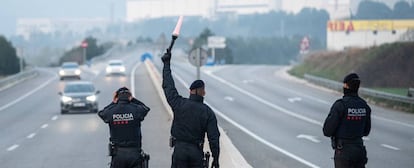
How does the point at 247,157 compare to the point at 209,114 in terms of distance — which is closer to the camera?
the point at 209,114

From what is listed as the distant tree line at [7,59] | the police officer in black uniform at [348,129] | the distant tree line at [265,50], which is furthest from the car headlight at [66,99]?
the distant tree line at [265,50]

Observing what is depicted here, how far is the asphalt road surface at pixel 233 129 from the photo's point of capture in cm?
2384

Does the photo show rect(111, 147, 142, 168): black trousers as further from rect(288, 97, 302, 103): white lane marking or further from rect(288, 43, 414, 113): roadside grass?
rect(288, 97, 302, 103): white lane marking

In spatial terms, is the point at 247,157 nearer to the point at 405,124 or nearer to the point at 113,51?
the point at 405,124

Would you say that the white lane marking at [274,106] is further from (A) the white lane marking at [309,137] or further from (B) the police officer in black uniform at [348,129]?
(B) the police officer in black uniform at [348,129]

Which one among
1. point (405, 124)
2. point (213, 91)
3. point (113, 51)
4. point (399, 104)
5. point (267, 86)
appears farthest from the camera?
point (113, 51)

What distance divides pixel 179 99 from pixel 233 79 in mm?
68460

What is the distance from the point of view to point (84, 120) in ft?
128

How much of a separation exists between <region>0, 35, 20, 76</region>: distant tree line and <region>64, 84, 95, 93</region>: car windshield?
5512cm

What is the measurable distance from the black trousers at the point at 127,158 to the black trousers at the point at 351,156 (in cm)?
267

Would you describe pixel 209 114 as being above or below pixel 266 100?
above

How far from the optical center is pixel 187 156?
11.9 m

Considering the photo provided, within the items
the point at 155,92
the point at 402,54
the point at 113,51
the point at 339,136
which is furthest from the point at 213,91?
the point at 113,51

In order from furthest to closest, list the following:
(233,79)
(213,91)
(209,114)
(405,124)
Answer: (233,79), (213,91), (405,124), (209,114)
